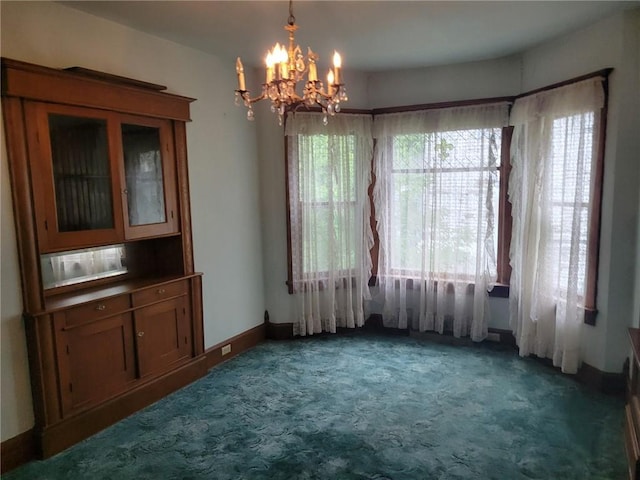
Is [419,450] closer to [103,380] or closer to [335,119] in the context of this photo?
[103,380]

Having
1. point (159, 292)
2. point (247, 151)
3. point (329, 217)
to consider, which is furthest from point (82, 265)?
point (329, 217)

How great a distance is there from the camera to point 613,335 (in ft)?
10.6

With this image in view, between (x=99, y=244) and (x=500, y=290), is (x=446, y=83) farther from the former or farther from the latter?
(x=99, y=244)

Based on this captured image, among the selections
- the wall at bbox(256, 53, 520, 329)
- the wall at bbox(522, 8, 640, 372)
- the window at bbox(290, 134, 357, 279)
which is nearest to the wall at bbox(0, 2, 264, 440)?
the wall at bbox(256, 53, 520, 329)

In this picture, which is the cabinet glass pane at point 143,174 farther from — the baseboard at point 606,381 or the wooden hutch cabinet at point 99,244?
the baseboard at point 606,381

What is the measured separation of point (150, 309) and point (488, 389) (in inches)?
104

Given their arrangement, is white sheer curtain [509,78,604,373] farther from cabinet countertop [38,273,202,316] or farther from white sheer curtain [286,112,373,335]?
cabinet countertop [38,273,202,316]

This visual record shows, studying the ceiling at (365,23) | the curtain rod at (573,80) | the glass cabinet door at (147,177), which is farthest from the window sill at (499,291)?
the glass cabinet door at (147,177)

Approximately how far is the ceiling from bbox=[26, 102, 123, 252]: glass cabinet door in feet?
2.46

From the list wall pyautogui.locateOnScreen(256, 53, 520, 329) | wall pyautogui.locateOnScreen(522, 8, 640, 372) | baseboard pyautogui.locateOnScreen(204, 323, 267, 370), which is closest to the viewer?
wall pyautogui.locateOnScreen(522, 8, 640, 372)

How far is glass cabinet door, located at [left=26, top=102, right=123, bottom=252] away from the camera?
2.55 metres

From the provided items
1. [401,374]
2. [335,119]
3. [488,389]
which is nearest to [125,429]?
[401,374]

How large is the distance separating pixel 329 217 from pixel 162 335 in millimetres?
1908

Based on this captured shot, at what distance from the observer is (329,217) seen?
4.39m
